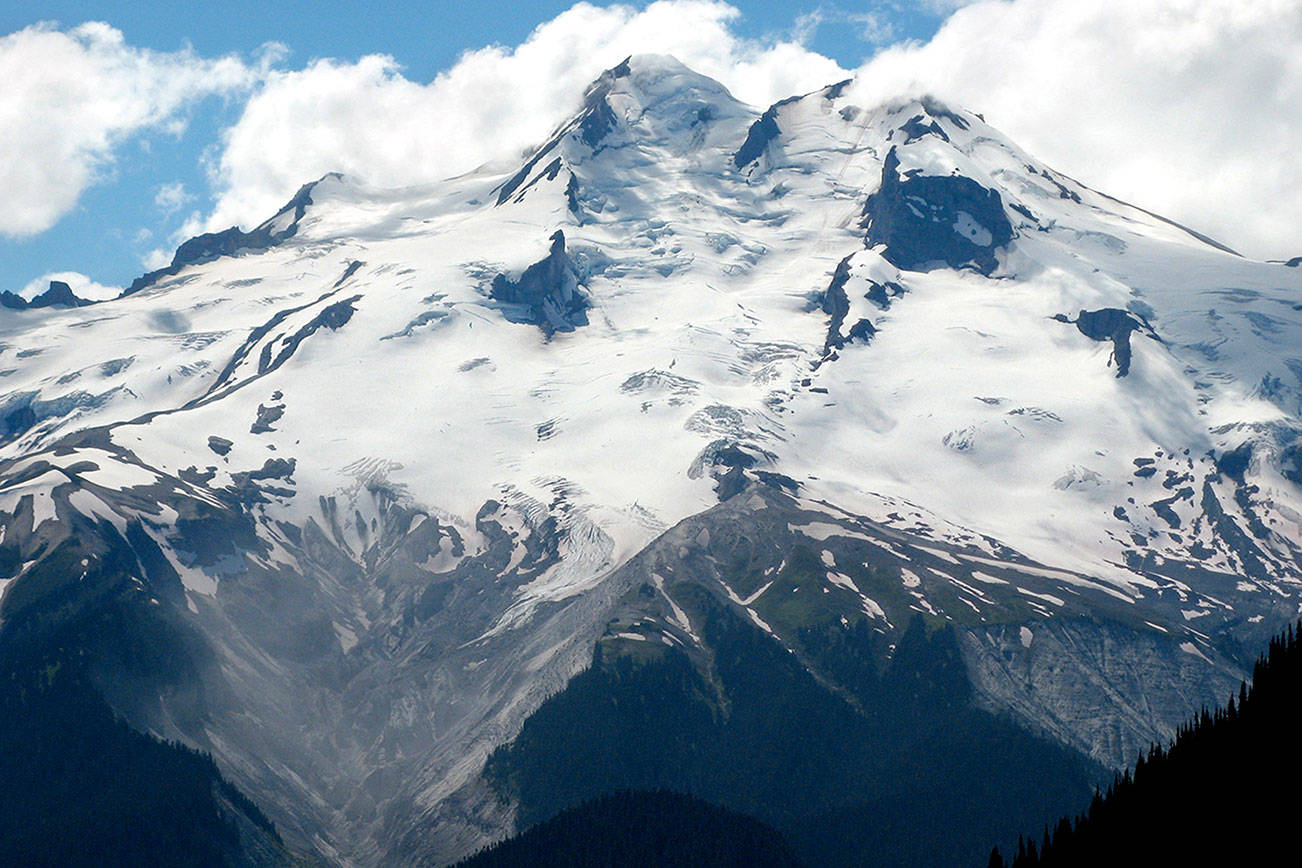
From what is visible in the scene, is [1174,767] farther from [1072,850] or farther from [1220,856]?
[1220,856]

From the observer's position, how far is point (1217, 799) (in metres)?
160

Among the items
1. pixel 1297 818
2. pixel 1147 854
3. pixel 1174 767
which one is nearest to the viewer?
pixel 1297 818

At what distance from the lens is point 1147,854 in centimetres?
15962

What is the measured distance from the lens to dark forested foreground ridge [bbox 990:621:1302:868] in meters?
150

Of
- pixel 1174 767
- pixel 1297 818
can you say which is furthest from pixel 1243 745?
pixel 1297 818

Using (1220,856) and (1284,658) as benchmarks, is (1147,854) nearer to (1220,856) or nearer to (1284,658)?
(1220,856)

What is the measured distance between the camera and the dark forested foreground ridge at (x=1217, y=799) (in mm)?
149875

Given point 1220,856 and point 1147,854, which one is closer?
point 1220,856

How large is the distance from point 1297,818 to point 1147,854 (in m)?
16.6

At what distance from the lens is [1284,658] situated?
572 feet

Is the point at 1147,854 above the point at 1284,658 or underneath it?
underneath

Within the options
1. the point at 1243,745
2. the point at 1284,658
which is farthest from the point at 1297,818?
the point at 1284,658

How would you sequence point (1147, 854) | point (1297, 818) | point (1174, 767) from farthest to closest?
point (1174, 767)
point (1147, 854)
point (1297, 818)

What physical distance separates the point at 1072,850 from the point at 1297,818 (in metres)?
27.4
